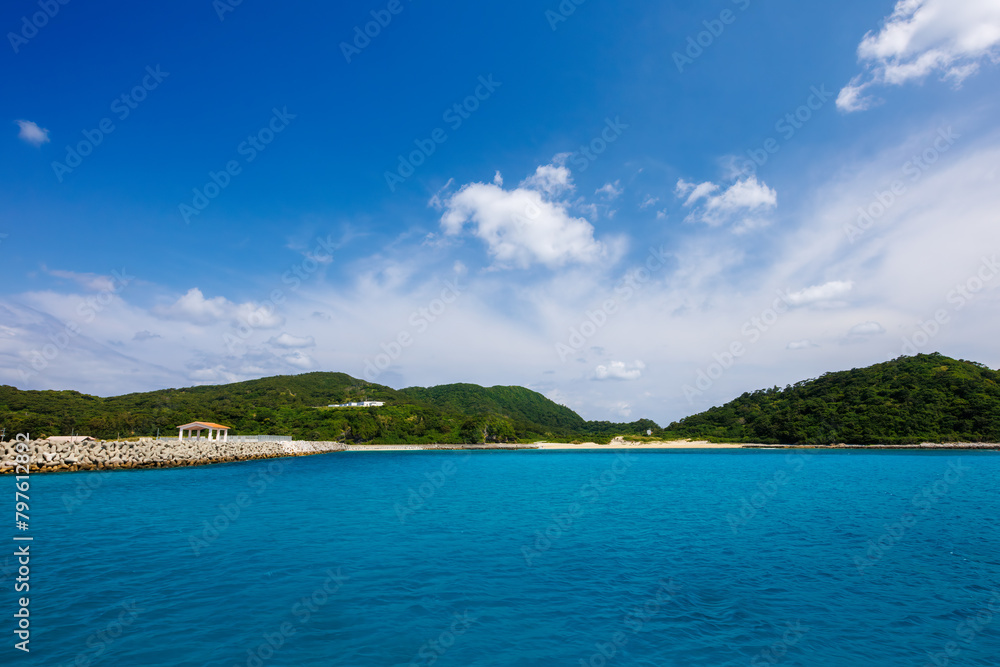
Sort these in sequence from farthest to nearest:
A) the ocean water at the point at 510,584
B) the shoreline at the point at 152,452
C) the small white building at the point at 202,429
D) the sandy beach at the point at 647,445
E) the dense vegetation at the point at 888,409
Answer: the sandy beach at the point at 647,445, the dense vegetation at the point at 888,409, the small white building at the point at 202,429, the shoreline at the point at 152,452, the ocean water at the point at 510,584

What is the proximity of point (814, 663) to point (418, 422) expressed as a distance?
119088 millimetres

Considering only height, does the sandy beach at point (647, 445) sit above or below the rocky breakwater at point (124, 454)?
below

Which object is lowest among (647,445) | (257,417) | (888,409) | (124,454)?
(647,445)

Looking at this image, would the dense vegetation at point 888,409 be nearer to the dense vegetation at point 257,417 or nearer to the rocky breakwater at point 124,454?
the dense vegetation at point 257,417

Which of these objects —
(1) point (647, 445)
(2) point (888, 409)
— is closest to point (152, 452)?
(1) point (647, 445)

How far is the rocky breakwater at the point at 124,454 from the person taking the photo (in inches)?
1473

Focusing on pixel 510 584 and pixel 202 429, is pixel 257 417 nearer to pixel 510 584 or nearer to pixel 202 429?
pixel 202 429

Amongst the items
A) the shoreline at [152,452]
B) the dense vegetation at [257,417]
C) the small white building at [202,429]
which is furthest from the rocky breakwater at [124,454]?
the dense vegetation at [257,417]

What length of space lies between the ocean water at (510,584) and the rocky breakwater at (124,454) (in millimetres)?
21363

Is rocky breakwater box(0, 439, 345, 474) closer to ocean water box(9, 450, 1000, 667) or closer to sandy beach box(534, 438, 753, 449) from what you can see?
ocean water box(9, 450, 1000, 667)

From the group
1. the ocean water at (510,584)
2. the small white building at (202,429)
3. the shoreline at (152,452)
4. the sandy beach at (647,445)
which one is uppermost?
the small white building at (202,429)

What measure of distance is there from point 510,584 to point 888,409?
121 m

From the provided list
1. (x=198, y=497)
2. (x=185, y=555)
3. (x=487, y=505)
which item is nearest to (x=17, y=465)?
(x=198, y=497)

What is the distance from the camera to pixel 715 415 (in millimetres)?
154750
